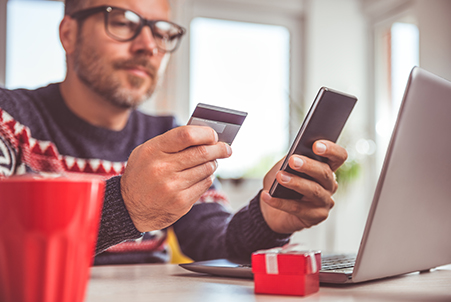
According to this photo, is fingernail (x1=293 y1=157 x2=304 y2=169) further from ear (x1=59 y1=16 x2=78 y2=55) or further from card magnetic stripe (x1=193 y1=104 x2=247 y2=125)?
ear (x1=59 y1=16 x2=78 y2=55)

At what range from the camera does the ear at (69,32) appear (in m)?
1.38

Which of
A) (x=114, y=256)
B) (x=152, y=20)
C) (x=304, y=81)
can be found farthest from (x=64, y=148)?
(x=304, y=81)

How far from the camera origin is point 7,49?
3.05 metres

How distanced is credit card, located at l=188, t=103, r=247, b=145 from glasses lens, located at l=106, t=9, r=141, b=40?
2.44 feet

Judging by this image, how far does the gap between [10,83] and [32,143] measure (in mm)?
2175

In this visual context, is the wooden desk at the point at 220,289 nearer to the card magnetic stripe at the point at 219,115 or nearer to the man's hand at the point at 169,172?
the man's hand at the point at 169,172

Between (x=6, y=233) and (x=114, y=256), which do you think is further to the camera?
(x=114, y=256)

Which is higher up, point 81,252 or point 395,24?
point 395,24

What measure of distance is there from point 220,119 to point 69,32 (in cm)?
99

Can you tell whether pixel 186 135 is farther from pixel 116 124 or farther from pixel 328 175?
pixel 116 124

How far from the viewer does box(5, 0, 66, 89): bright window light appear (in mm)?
3062

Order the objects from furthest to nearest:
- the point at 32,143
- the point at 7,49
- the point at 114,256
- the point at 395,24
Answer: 1. the point at 395,24
2. the point at 7,49
3. the point at 114,256
4. the point at 32,143

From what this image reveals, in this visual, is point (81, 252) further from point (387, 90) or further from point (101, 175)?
point (387, 90)

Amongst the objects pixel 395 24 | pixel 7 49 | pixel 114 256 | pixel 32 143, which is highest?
pixel 395 24
